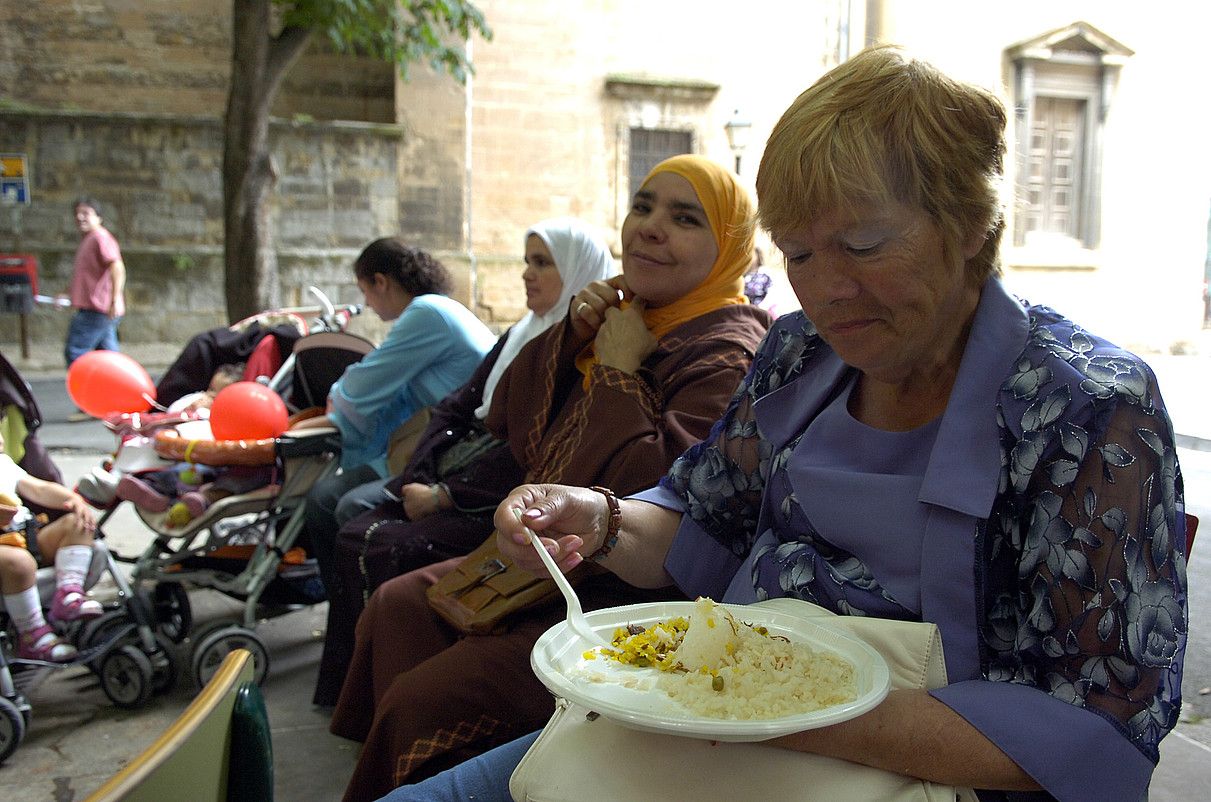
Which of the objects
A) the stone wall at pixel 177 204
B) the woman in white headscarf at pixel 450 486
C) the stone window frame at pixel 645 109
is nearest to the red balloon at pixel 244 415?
the woman in white headscarf at pixel 450 486

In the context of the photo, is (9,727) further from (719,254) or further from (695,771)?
(695,771)

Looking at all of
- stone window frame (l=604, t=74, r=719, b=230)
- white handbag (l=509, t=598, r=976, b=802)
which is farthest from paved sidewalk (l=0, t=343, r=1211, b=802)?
stone window frame (l=604, t=74, r=719, b=230)

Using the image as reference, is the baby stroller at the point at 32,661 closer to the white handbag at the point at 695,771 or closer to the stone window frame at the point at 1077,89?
the white handbag at the point at 695,771

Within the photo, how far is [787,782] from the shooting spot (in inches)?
42.9

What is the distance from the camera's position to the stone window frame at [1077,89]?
14.3 metres

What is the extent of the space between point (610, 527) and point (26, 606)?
2362 millimetres

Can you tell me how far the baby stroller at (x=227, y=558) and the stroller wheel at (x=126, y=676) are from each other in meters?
0.06

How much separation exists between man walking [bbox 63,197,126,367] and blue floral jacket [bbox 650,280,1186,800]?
10548mm

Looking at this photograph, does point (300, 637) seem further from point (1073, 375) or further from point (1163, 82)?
point (1163, 82)

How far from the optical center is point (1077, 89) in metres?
14.7

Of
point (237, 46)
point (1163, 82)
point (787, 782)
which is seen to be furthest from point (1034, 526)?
point (1163, 82)

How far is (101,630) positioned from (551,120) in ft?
43.4

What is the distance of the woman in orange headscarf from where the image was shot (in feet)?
6.22

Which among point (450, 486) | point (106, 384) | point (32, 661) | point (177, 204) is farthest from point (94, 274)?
point (450, 486)
